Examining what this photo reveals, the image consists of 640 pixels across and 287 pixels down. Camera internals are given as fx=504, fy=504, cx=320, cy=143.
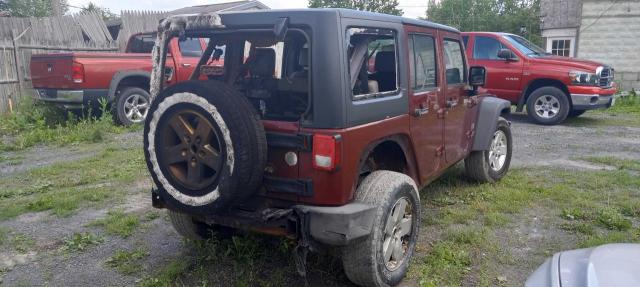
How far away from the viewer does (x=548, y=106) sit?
403 inches

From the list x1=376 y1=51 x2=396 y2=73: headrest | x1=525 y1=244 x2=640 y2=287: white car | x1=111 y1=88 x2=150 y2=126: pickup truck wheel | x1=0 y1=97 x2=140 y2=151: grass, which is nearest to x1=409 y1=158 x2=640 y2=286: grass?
x1=525 y1=244 x2=640 y2=287: white car

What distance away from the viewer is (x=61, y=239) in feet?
14.3

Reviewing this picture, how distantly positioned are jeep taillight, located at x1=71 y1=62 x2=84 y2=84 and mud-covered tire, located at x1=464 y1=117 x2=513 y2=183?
22.4ft

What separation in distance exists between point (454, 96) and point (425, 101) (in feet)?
2.57

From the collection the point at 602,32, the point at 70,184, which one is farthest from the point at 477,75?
the point at 602,32

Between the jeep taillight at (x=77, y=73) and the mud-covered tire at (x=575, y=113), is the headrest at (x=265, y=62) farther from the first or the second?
the mud-covered tire at (x=575, y=113)

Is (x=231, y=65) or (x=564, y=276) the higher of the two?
(x=231, y=65)

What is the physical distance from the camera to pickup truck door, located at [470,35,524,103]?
33.8 feet

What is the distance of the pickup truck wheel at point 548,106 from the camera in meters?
10.0

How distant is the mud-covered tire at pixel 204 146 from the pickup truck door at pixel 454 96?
2169 mm

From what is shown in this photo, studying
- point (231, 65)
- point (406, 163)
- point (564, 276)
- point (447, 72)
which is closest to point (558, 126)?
point (447, 72)

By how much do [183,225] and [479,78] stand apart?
3.18 meters

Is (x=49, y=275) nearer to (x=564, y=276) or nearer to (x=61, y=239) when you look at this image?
(x=61, y=239)

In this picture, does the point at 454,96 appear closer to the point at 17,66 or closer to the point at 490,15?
the point at 17,66
